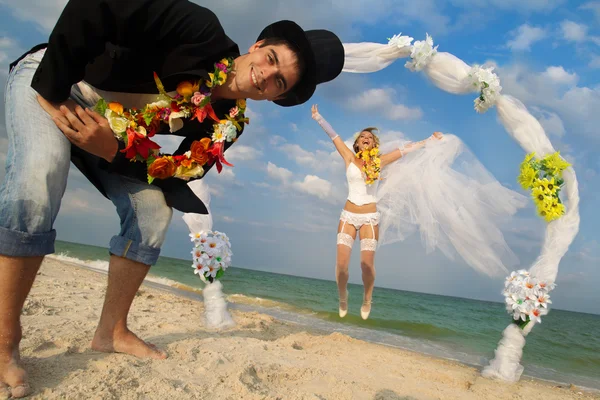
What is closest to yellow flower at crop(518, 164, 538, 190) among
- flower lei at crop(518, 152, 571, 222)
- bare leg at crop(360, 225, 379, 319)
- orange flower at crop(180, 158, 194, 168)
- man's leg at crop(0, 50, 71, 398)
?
flower lei at crop(518, 152, 571, 222)

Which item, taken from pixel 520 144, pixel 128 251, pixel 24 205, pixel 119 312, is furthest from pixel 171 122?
pixel 520 144

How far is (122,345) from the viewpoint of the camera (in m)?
2.58

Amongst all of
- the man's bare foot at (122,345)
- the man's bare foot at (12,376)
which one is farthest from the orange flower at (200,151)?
the man's bare foot at (12,376)

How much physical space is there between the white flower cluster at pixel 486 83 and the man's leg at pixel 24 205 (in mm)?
4860

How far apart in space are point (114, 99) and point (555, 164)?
16.6 feet

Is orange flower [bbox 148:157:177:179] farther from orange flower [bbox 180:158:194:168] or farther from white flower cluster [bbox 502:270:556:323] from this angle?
white flower cluster [bbox 502:270:556:323]

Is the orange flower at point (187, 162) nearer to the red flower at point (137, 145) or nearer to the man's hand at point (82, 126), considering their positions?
the red flower at point (137, 145)

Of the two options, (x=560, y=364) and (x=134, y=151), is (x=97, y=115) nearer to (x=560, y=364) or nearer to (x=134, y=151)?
(x=134, y=151)

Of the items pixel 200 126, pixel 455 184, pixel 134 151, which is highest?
pixel 455 184

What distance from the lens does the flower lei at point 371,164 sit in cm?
609

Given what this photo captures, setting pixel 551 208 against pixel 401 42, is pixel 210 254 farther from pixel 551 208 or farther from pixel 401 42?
pixel 551 208

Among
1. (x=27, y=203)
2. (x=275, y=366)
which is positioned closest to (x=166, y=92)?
(x=27, y=203)

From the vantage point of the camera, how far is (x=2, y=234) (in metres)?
1.86

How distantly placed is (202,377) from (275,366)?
781mm
